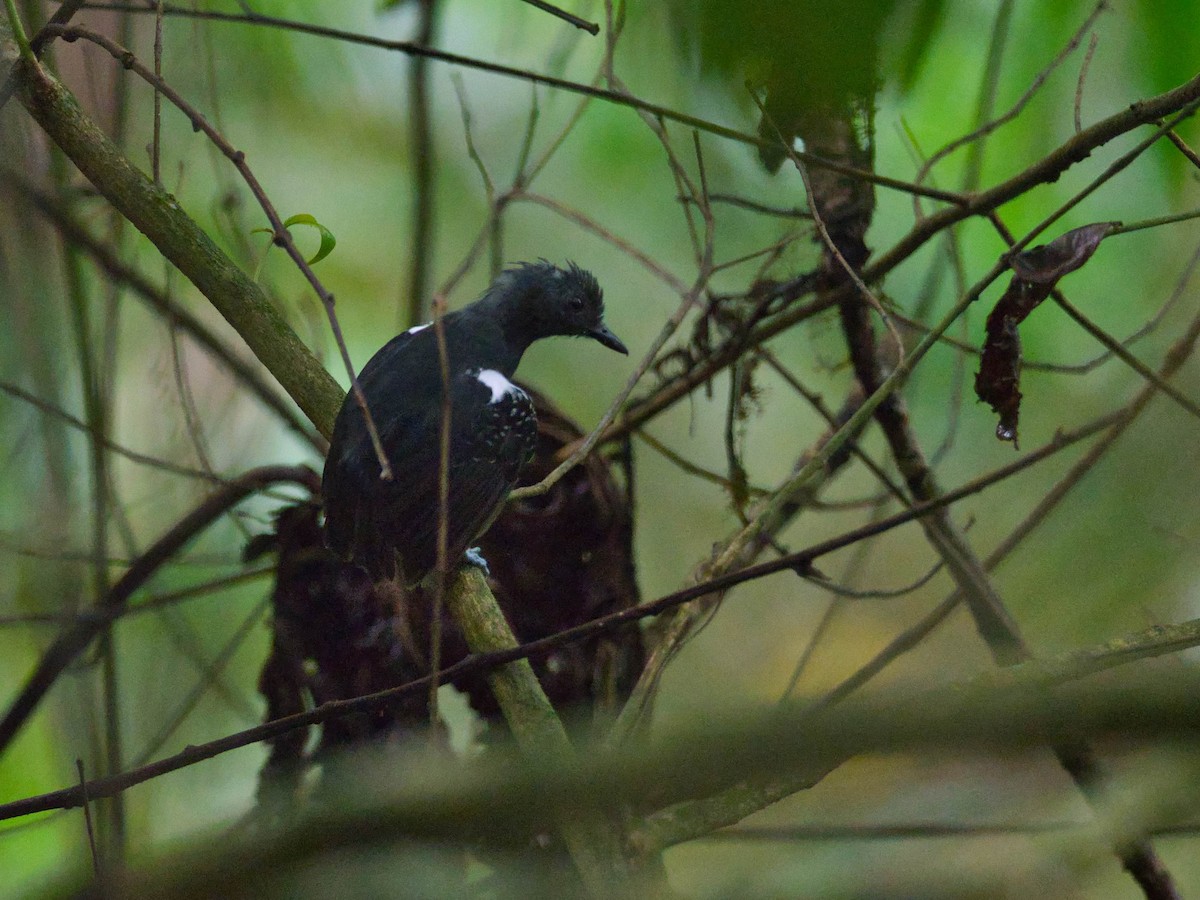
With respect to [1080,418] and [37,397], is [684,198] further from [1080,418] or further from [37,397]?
[1080,418]

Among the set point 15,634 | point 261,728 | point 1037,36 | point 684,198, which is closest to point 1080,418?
point 1037,36

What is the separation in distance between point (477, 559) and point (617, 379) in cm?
298

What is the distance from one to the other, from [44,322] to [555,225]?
391 centimetres

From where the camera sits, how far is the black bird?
2811mm

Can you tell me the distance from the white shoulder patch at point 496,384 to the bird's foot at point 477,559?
42 cm

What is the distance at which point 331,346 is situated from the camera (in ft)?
17.0

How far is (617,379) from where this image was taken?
5.79m

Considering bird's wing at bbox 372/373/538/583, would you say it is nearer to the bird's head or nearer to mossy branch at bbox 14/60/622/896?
mossy branch at bbox 14/60/622/896

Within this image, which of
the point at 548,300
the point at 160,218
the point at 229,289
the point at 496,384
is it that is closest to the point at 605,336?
the point at 548,300

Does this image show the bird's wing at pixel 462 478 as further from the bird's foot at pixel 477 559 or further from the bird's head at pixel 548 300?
the bird's head at pixel 548 300

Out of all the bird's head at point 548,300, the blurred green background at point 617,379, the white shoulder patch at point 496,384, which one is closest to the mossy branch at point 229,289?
the blurred green background at point 617,379

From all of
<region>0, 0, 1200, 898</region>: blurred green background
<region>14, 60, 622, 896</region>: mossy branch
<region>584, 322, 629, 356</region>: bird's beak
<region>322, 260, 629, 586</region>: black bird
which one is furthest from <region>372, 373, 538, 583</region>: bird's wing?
<region>584, 322, 629, 356</region>: bird's beak

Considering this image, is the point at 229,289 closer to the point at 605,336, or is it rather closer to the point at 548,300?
the point at 548,300

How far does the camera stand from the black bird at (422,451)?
281 centimetres
